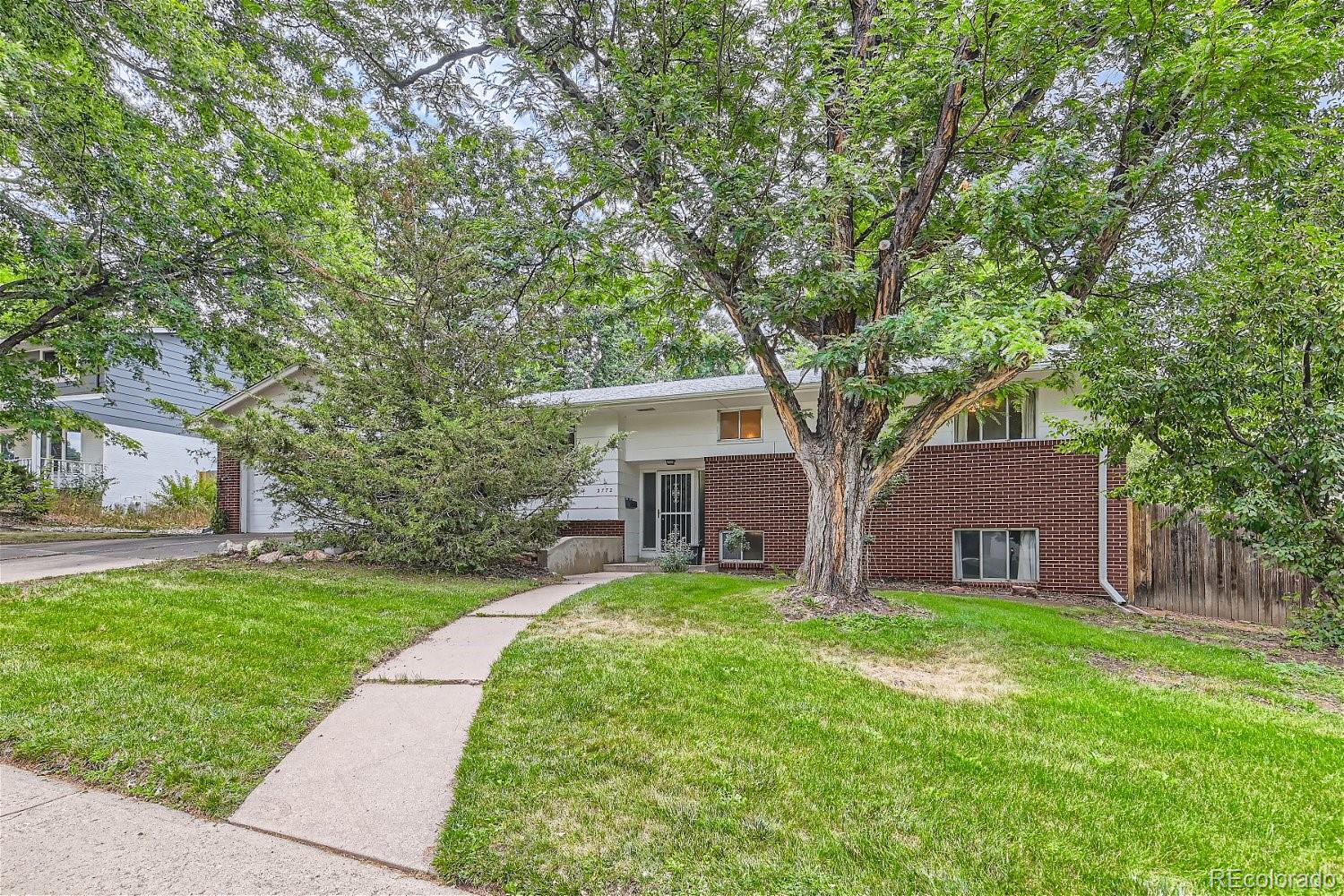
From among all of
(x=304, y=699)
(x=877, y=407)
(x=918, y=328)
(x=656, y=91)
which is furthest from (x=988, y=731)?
(x=656, y=91)

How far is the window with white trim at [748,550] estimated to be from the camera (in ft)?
41.4

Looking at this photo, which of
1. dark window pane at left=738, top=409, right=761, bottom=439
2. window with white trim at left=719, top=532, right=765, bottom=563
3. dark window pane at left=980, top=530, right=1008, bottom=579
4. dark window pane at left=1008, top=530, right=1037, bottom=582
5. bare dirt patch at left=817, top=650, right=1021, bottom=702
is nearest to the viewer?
bare dirt patch at left=817, top=650, right=1021, bottom=702

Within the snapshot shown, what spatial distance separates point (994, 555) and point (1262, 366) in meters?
5.30

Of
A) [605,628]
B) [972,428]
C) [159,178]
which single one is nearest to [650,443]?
[972,428]

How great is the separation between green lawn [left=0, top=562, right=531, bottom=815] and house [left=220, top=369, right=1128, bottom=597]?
271 centimetres

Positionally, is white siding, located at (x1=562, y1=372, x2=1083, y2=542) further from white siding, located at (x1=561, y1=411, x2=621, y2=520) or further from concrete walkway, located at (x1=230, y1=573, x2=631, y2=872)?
concrete walkway, located at (x1=230, y1=573, x2=631, y2=872)

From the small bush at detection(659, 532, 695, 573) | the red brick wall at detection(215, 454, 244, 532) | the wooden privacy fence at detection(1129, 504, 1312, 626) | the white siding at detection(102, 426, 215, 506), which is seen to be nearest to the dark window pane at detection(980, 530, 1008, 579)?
the wooden privacy fence at detection(1129, 504, 1312, 626)

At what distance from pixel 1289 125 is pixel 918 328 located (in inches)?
181

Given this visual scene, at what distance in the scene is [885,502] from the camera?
10344 mm

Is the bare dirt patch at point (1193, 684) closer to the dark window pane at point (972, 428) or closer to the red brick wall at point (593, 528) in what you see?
the dark window pane at point (972, 428)

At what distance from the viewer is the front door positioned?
45.9 ft

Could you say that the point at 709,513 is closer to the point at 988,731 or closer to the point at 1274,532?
the point at 1274,532

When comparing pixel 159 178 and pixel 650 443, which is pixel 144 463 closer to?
pixel 159 178

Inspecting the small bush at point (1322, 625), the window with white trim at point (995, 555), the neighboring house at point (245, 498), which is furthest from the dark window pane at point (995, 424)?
the neighboring house at point (245, 498)
